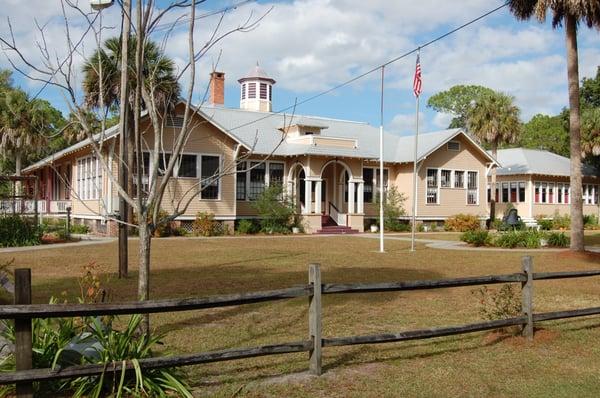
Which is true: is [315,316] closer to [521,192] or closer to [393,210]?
[393,210]

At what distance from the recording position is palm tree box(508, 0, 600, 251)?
18.4 m

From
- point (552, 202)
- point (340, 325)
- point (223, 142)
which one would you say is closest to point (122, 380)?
point (340, 325)

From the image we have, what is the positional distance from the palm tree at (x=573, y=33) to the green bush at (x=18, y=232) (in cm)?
1832

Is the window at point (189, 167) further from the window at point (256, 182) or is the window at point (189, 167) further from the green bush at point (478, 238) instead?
the green bush at point (478, 238)

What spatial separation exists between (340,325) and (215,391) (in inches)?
138

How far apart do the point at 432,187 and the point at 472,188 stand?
3.43m

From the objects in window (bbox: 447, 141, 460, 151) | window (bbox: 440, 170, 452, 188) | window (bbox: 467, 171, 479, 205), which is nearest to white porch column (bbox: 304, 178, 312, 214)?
window (bbox: 440, 170, 452, 188)

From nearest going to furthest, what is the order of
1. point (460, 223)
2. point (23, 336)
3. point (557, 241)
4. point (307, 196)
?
point (23, 336)
point (557, 241)
point (307, 196)
point (460, 223)

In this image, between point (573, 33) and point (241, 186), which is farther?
point (241, 186)

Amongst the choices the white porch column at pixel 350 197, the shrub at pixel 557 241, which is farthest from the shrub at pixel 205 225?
the shrub at pixel 557 241

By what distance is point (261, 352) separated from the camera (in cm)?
594

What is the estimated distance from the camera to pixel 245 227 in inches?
1213

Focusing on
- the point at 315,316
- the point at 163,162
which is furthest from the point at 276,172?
the point at 315,316

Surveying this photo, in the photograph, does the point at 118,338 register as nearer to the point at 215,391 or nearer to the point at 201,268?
the point at 215,391
